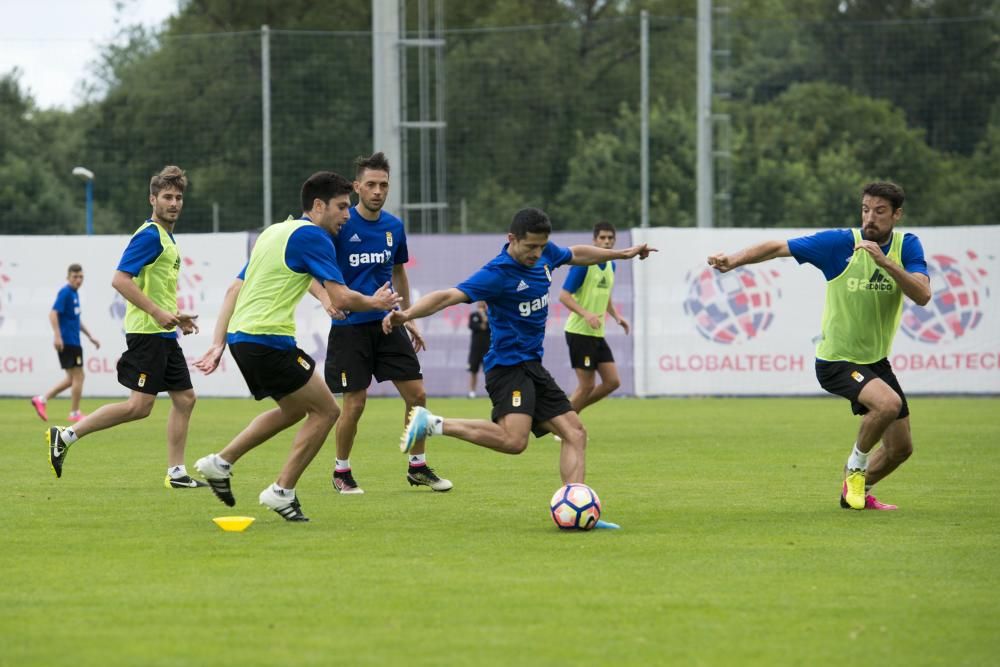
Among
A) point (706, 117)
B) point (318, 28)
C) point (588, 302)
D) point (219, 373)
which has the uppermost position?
point (318, 28)

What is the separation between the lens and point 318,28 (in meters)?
51.7

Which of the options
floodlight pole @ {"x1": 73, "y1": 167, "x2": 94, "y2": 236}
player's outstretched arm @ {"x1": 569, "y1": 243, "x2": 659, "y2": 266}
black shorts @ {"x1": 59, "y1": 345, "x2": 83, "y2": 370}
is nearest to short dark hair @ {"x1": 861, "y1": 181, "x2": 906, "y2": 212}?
player's outstretched arm @ {"x1": 569, "y1": 243, "x2": 659, "y2": 266}

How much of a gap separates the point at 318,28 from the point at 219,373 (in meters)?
27.3

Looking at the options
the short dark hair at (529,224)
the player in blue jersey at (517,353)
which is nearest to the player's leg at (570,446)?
the player in blue jersey at (517,353)

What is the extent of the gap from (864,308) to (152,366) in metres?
5.41

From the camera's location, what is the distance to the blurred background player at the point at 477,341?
25922mm

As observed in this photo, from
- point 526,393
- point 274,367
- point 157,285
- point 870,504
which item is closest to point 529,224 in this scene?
point 526,393

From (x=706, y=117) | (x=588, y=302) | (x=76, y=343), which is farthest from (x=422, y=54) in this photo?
(x=588, y=302)

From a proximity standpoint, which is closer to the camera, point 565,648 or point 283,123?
point 565,648

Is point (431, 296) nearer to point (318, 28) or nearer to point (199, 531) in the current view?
point (199, 531)

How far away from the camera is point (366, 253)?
1165 cm

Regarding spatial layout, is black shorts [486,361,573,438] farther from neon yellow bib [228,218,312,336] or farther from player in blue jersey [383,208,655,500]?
neon yellow bib [228,218,312,336]

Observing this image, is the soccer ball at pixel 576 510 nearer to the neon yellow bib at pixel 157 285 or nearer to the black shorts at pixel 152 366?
the black shorts at pixel 152 366

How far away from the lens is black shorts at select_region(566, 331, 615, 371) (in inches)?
651
